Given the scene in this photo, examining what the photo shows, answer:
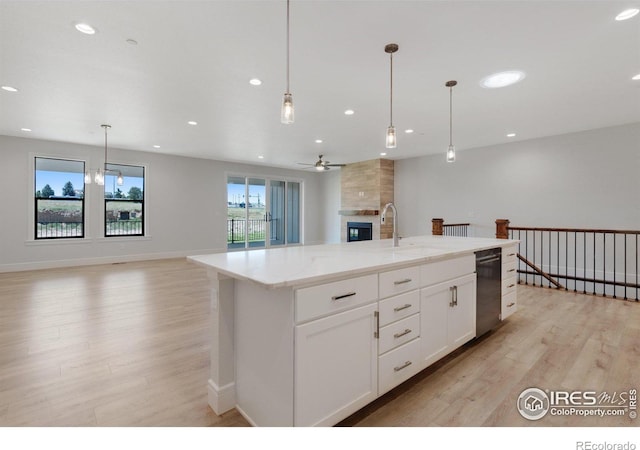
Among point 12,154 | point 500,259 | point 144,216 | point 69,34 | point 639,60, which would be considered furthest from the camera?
point 144,216

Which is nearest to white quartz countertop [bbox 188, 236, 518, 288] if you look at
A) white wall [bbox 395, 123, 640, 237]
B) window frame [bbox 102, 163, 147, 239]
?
white wall [bbox 395, 123, 640, 237]

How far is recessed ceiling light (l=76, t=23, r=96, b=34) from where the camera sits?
2.32m

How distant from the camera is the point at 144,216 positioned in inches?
287

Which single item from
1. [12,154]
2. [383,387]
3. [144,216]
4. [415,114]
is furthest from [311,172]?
[383,387]

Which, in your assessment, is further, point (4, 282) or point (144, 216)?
point (144, 216)

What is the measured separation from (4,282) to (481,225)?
905 centimetres

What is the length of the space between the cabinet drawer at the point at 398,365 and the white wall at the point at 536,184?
5.37 meters

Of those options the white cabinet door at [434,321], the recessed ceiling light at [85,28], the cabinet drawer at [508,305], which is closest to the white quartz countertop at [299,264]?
the white cabinet door at [434,321]

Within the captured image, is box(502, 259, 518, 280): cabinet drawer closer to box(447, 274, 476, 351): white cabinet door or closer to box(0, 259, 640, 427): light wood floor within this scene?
box(0, 259, 640, 427): light wood floor

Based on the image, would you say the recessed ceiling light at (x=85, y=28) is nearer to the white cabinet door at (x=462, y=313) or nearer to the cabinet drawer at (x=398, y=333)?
the cabinet drawer at (x=398, y=333)

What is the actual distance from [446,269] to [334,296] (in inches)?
47.7

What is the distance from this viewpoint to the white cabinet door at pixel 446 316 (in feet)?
7.13

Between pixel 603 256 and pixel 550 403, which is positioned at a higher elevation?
pixel 603 256

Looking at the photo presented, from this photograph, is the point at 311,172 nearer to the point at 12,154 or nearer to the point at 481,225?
the point at 481,225
